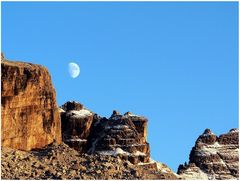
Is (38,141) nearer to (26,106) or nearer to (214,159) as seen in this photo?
(26,106)

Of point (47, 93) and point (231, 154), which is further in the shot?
point (231, 154)

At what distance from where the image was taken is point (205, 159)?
19088 centimetres

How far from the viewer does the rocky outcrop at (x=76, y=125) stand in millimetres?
169500

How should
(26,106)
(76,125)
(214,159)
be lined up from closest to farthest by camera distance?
(26,106) < (76,125) < (214,159)

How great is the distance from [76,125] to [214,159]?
38.8 metres

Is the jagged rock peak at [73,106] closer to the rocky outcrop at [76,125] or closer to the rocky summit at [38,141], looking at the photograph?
the rocky outcrop at [76,125]

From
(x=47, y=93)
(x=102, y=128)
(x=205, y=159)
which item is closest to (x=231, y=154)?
(x=205, y=159)

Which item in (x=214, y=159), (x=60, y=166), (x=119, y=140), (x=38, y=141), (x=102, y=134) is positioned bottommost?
(x=60, y=166)

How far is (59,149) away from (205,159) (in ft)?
330

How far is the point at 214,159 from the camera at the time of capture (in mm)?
192500

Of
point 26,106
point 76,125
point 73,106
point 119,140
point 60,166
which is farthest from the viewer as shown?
point 73,106

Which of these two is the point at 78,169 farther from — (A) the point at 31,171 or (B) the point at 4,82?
(B) the point at 4,82

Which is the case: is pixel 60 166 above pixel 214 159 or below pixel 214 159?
below

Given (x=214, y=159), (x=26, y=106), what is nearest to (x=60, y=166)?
(x=26, y=106)
